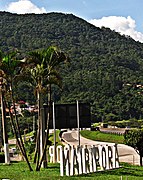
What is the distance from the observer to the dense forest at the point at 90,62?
111 metres

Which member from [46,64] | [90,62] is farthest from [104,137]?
[90,62]

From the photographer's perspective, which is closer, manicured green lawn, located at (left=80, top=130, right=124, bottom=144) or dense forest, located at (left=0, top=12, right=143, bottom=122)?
manicured green lawn, located at (left=80, top=130, right=124, bottom=144)

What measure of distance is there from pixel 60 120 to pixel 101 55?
5011 inches

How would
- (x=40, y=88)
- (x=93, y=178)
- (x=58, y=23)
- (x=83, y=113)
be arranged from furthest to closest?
(x=58, y=23) < (x=83, y=113) < (x=40, y=88) < (x=93, y=178)

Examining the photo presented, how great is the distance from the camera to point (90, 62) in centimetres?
13962

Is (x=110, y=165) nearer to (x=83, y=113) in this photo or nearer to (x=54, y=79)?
(x=54, y=79)

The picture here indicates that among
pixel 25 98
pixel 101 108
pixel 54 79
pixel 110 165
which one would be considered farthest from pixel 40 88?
pixel 101 108

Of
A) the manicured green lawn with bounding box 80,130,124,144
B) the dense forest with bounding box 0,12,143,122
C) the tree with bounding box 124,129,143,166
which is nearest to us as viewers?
the tree with bounding box 124,129,143,166

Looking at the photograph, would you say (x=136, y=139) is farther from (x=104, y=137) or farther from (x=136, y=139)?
(x=104, y=137)

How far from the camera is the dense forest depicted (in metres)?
111

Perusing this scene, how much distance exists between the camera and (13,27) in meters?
181

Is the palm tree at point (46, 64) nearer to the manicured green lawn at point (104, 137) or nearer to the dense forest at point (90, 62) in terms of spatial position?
the manicured green lawn at point (104, 137)

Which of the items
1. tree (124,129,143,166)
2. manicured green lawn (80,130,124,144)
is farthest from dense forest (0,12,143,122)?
tree (124,129,143,166)

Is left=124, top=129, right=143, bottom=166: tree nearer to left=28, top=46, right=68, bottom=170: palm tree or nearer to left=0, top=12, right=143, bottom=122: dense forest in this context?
left=28, top=46, right=68, bottom=170: palm tree
